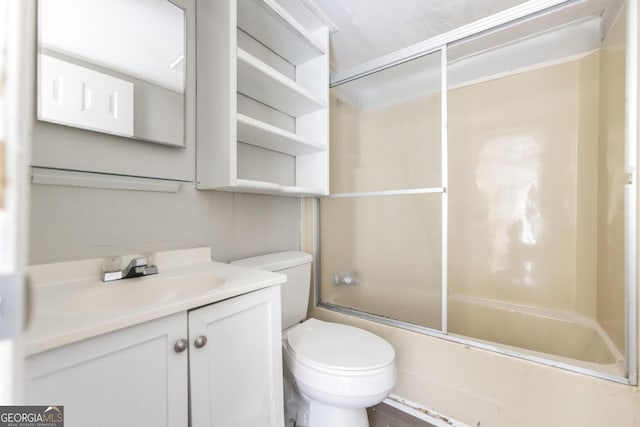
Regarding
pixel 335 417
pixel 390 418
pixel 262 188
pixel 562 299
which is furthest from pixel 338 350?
pixel 562 299

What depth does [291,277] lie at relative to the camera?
1.46 meters

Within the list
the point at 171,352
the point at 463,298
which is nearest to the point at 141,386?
the point at 171,352

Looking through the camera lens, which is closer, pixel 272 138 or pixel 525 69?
pixel 272 138

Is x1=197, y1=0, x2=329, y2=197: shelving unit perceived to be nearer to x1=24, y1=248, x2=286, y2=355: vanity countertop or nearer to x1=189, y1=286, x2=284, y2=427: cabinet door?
x1=24, y1=248, x2=286, y2=355: vanity countertop

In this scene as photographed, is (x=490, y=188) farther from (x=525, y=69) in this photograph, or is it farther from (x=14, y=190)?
(x=14, y=190)

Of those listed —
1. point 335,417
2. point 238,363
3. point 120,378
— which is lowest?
point 335,417

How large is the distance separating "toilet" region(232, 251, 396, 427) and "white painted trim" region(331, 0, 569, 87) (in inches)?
51.3

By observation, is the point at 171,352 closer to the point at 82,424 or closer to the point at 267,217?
the point at 82,424

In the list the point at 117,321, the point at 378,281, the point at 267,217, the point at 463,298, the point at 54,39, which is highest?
the point at 54,39

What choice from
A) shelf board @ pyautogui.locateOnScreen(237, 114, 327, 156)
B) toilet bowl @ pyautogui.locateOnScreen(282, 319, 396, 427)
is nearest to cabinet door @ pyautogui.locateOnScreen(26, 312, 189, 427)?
toilet bowl @ pyautogui.locateOnScreen(282, 319, 396, 427)

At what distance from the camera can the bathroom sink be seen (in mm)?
798

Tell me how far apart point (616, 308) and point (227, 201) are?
196 cm

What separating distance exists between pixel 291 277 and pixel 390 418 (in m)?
0.89

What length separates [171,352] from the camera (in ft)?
2.27
